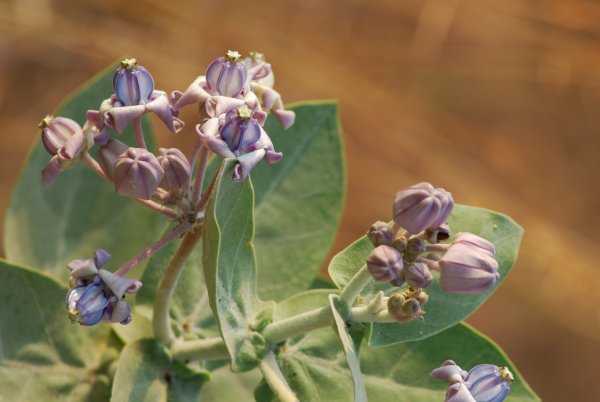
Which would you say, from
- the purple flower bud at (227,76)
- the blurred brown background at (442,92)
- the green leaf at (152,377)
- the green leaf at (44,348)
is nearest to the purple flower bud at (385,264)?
the purple flower bud at (227,76)

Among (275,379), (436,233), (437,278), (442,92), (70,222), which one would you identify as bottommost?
(442,92)

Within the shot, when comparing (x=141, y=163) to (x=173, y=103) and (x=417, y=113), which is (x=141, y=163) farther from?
(x=417, y=113)

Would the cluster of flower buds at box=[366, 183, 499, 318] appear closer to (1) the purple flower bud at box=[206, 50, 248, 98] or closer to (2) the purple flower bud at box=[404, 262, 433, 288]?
(2) the purple flower bud at box=[404, 262, 433, 288]

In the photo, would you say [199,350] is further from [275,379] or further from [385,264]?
[385,264]

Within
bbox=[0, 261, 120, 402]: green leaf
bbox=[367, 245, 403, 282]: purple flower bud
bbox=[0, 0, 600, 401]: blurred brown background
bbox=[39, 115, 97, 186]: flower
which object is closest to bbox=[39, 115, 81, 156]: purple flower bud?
bbox=[39, 115, 97, 186]: flower

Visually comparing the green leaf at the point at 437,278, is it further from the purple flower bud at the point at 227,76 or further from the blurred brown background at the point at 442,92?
the blurred brown background at the point at 442,92

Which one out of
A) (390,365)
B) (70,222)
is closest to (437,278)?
(390,365)
